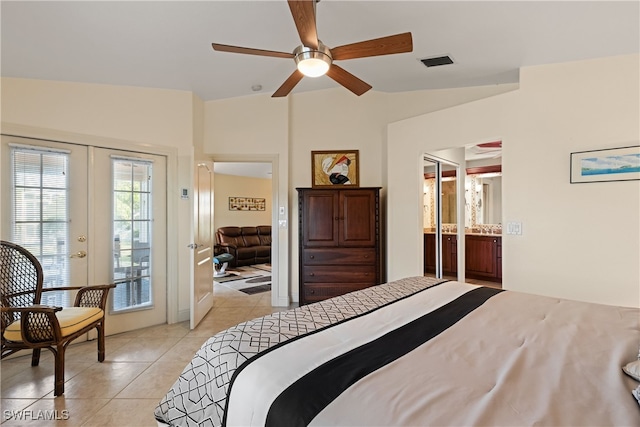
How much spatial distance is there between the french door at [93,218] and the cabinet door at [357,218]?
2.07 meters

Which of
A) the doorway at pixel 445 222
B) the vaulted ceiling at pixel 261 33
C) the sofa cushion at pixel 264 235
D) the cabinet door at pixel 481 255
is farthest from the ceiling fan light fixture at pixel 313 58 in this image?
the sofa cushion at pixel 264 235

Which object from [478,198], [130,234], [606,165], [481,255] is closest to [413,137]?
[606,165]

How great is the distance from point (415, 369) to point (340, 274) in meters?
2.86

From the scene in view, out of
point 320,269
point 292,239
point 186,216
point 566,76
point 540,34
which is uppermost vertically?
point 540,34

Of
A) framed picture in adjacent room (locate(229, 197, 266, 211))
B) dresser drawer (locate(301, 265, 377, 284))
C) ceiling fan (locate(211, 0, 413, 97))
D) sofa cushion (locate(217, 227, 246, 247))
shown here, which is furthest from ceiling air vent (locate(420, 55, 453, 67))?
framed picture in adjacent room (locate(229, 197, 266, 211))

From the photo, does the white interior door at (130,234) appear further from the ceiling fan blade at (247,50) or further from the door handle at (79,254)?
the ceiling fan blade at (247,50)

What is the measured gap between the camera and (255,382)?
995 millimetres

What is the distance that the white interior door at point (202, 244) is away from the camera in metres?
3.43

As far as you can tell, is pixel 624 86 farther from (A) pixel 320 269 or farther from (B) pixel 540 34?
(A) pixel 320 269

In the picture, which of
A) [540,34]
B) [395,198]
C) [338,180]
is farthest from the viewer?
[338,180]

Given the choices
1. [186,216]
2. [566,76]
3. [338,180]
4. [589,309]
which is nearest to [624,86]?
[566,76]

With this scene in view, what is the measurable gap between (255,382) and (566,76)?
352 centimetres

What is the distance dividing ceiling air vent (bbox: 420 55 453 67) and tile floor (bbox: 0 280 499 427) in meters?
3.46

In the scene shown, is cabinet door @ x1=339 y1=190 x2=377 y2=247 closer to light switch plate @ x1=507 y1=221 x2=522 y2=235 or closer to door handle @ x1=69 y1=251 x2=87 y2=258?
light switch plate @ x1=507 y1=221 x2=522 y2=235
